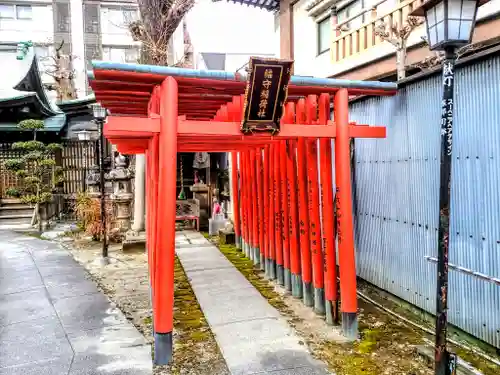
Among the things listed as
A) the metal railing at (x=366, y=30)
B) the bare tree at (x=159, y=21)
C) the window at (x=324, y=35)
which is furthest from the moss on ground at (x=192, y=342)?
the window at (x=324, y=35)

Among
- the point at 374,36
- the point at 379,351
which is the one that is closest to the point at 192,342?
the point at 379,351

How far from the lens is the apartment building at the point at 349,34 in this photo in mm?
9402

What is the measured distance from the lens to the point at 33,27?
36.6 meters

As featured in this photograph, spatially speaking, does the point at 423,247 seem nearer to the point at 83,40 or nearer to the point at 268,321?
the point at 268,321

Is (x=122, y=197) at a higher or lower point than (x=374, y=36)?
lower

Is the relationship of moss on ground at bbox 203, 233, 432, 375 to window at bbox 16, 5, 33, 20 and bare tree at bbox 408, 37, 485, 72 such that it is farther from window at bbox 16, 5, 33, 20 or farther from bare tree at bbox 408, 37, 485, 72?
window at bbox 16, 5, 33, 20

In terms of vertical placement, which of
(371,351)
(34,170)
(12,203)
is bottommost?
(371,351)

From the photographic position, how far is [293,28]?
16.3 metres

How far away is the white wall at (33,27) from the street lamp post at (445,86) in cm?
3984

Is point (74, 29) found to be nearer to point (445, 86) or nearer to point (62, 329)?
point (62, 329)

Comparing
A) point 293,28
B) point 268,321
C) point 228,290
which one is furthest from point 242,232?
point 293,28

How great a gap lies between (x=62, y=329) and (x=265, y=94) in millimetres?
4758

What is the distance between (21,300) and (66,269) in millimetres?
2455

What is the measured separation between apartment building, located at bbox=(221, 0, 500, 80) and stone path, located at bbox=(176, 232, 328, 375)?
21.4 ft
